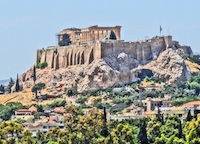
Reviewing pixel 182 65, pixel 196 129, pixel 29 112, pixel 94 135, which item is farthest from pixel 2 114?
pixel 196 129

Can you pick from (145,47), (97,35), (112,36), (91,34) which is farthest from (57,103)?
(91,34)

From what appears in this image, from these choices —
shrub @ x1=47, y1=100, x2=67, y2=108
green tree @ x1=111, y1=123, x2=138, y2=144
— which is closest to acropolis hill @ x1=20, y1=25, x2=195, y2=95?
shrub @ x1=47, y1=100, x2=67, y2=108

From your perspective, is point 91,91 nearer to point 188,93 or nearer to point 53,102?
point 53,102

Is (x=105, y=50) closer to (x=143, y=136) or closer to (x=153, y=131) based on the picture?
(x=153, y=131)

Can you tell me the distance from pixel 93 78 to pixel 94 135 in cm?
3478

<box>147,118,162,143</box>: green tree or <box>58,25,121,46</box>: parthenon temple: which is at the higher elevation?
<box>58,25,121,46</box>: parthenon temple

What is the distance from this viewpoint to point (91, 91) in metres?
92.2

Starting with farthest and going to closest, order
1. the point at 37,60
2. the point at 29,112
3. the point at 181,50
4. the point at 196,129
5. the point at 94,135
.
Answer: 1. the point at 37,60
2. the point at 181,50
3. the point at 29,112
4. the point at 94,135
5. the point at 196,129

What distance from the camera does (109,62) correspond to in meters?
95.1

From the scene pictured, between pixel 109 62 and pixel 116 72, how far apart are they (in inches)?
72.8

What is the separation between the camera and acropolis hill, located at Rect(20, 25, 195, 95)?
94000 mm

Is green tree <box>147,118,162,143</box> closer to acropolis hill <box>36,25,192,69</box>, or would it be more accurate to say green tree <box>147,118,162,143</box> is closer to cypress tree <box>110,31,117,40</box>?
acropolis hill <box>36,25,192,69</box>

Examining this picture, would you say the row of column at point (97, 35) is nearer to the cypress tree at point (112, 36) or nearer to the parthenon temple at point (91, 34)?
the parthenon temple at point (91, 34)

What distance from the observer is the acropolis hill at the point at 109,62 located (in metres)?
94.0
